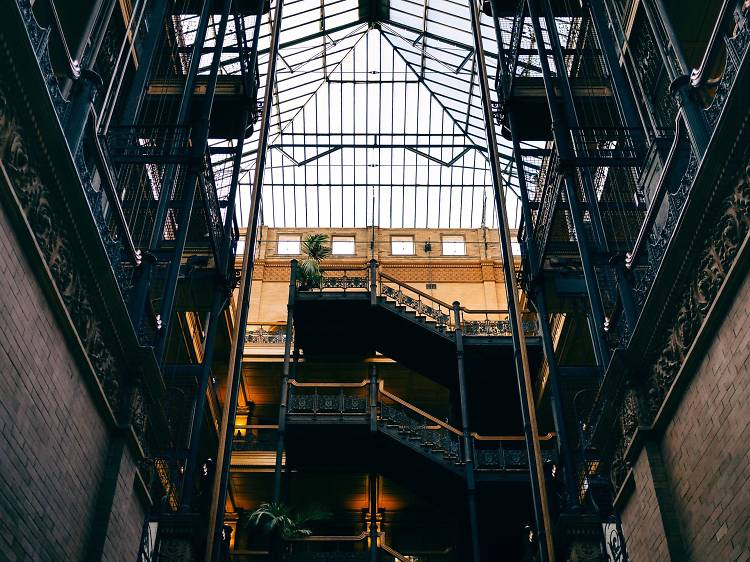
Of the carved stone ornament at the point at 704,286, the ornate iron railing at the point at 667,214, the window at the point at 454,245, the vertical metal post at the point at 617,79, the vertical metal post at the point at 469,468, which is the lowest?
the carved stone ornament at the point at 704,286

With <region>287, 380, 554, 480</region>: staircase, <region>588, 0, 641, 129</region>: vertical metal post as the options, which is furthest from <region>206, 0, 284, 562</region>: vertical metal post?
<region>287, 380, 554, 480</region>: staircase

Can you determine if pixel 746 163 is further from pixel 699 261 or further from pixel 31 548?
pixel 31 548

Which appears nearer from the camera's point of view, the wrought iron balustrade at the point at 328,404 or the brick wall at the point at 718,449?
the brick wall at the point at 718,449

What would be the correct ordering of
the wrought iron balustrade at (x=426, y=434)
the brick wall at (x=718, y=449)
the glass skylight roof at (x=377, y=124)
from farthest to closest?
the glass skylight roof at (x=377, y=124) < the wrought iron balustrade at (x=426, y=434) < the brick wall at (x=718, y=449)

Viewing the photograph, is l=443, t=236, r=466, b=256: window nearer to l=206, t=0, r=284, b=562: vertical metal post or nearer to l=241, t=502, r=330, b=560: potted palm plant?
l=241, t=502, r=330, b=560: potted palm plant

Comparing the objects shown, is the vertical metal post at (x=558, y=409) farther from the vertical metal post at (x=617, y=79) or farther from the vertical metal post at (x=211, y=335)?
the vertical metal post at (x=211, y=335)

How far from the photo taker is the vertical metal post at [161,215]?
947 centimetres

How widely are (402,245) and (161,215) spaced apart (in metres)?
22.0

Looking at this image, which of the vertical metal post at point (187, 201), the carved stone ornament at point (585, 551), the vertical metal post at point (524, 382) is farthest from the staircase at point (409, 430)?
the carved stone ornament at point (585, 551)

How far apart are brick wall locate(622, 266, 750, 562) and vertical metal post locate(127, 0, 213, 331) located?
592 centimetres

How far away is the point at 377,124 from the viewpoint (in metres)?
34.7

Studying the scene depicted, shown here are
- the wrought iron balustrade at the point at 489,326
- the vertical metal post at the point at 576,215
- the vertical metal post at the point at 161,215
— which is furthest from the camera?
the wrought iron balustrade at the point at 489,326

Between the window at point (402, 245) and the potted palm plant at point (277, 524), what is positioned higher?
the window at point (402, 245)

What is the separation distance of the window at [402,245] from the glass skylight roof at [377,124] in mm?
1659
